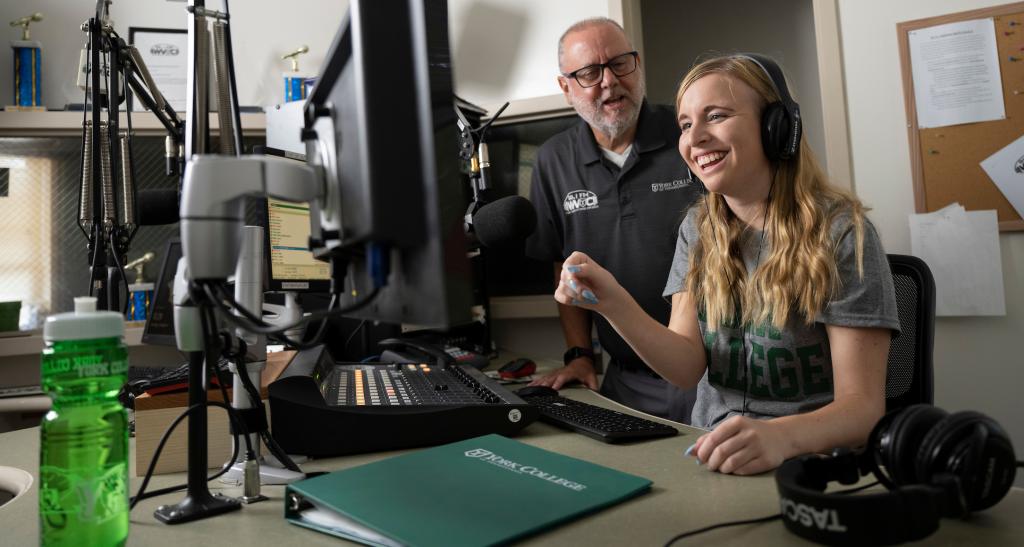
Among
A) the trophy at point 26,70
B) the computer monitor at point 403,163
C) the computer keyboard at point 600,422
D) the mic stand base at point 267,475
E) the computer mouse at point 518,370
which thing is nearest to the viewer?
the computer monitor at point 403,163

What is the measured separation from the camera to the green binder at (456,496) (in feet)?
1.87

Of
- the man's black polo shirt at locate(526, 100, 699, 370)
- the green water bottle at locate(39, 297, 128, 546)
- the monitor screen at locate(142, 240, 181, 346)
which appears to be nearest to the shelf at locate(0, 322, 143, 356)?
the monitor screen at locate(142, 240, 181, 346)

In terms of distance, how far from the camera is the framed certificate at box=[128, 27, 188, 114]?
211 cm

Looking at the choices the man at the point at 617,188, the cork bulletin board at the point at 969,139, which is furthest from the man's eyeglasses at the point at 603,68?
the cork bulletin board at the point at 969,139

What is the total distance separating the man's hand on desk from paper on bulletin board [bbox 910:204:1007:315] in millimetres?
891

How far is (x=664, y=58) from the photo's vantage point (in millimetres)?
3332

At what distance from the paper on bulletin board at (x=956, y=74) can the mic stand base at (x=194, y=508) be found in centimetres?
179

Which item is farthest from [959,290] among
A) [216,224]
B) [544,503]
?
[216,224]

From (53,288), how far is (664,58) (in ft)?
9.39

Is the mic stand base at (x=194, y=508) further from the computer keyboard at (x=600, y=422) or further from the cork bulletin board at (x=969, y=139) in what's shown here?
the cork bulletin board at (x=969, y=139)

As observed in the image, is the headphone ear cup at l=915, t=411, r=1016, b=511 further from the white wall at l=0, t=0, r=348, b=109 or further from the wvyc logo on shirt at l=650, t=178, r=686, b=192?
the white wall at l=0, t=0, r=348, b=109

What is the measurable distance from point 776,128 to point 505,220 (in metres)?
0.50

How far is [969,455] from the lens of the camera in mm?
550

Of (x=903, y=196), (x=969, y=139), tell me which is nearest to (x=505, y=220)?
(x=903, y=196)
